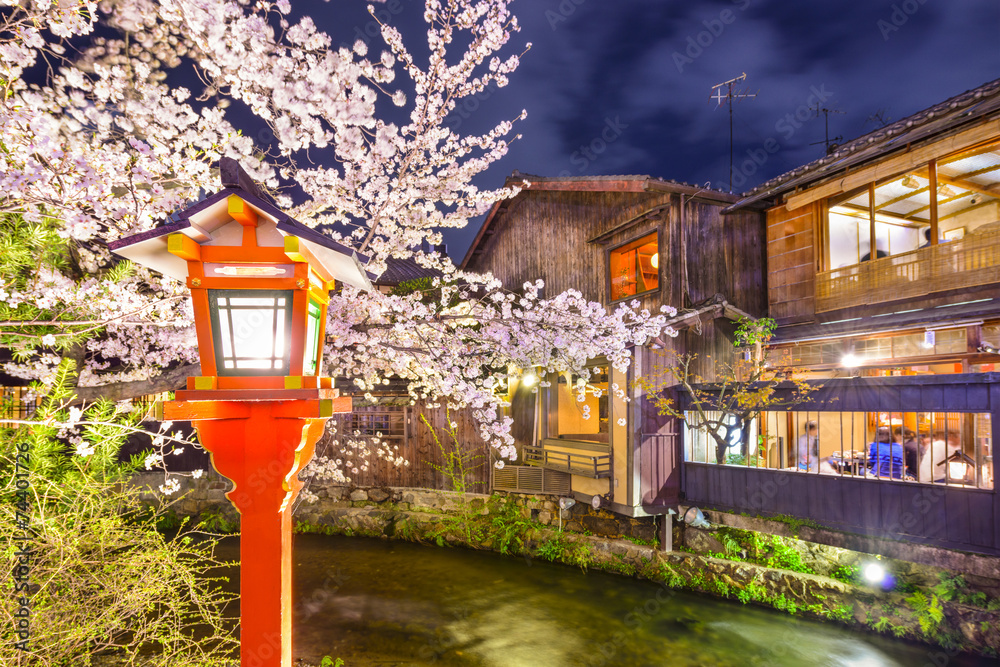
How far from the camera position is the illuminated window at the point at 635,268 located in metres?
13.3

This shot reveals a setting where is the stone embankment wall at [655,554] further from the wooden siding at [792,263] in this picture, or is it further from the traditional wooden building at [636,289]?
the wooden siding at [792,263]

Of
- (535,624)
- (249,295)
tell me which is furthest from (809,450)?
(249,295)

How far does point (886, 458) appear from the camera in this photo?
906cm

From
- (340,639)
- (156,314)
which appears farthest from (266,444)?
(340,639)

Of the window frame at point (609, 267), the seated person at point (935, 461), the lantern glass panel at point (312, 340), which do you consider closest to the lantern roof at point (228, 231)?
the lantern glass panel at point (312, 340)

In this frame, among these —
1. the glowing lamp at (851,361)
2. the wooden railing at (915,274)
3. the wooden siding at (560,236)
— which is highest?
the wooden siding at (560,236)

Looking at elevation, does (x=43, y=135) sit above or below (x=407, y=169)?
below

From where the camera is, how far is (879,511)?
27.8 feet

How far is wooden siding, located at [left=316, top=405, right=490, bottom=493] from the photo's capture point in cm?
1567

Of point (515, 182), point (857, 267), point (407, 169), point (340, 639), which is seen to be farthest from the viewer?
point (515, 182)

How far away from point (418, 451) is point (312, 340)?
1348 cm

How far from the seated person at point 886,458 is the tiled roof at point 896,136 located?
18.1ft

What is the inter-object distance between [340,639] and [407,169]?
28.2 feet

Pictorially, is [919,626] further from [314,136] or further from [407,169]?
[314,136]
